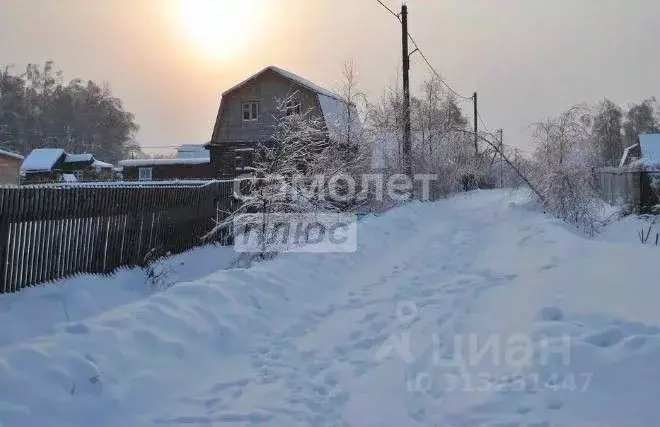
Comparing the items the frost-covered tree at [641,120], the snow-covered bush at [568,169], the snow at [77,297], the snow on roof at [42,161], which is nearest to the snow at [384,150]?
the snow-covered bush at [568,169]

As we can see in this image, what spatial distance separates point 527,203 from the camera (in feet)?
50.6

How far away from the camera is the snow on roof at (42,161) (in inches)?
1769

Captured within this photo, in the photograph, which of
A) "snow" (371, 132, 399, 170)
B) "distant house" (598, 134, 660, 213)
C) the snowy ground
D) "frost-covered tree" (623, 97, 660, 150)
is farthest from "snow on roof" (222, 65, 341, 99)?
"frost-covered tree" (623, 97, 660, 150)

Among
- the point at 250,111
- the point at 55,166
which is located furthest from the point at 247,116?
the point at 55,166

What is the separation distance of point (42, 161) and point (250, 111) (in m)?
25.8

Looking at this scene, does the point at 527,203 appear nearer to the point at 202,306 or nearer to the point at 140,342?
the point at 202,306

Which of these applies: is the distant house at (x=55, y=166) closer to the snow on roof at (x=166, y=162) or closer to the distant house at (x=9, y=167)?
the snow on roof at (x=166, y=162)

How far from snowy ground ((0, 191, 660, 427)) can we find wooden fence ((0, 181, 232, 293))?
0.76 meters

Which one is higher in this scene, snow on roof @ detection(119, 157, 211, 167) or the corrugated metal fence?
snow on roof @ detection(119, 157, 211, 167)

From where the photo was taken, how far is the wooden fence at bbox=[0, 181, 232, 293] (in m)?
6.60

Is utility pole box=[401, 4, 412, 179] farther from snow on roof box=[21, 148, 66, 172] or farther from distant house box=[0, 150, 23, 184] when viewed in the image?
snow on roof box=[21, 148, 66, 172]

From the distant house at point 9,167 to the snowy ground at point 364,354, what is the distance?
3605 cm

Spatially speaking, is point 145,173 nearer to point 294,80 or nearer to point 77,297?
point 294,80

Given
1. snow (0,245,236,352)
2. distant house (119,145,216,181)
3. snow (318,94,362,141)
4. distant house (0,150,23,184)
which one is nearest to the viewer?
snow (0,245,236,352)
